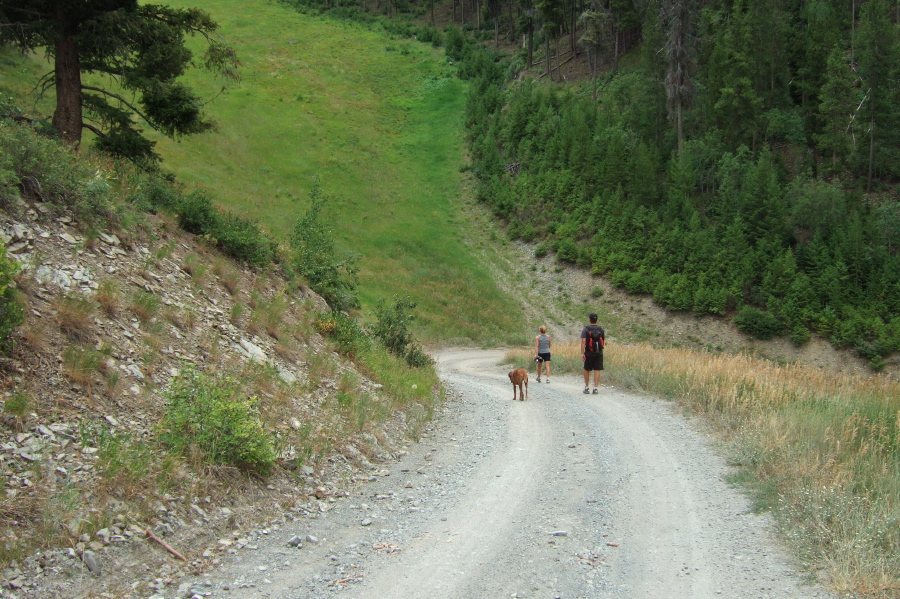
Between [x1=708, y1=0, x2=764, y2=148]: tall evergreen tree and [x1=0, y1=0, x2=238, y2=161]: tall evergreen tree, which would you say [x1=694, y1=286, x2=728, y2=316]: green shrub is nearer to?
[x1=708, y1=0, x2=764, y2=148]: tall evergreen tree

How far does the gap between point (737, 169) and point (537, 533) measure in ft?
137

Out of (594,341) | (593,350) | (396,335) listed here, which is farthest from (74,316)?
(593,350)

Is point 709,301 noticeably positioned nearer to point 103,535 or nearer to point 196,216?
point 196,216

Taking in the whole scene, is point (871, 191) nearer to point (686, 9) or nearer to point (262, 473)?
point (686, 9)

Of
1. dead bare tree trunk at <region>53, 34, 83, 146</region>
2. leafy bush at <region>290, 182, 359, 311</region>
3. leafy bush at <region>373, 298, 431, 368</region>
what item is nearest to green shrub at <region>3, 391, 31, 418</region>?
dead bare tree trunk at <region>53, 34, 83, 146</region>

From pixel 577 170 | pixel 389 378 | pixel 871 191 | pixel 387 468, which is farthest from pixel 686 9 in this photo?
pixel 387 468

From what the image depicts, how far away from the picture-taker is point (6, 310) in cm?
627

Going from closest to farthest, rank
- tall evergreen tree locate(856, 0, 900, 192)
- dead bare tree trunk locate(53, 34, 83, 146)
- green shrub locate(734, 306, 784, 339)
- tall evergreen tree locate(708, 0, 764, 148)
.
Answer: dead bare tree trunk locate(53, 34, 83, 146), green shrub locate(734, 306, 784, 339), tall evergreen tree locate(856, 0, 900, 192), tall evergreen tree locate(708, 0, 764, 148)

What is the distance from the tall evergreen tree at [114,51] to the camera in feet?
40.9

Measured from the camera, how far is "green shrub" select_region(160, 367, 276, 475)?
21.9 ft

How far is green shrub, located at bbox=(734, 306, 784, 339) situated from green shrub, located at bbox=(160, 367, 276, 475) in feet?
118

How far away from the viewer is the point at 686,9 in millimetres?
40938

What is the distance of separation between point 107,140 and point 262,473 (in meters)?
10.5

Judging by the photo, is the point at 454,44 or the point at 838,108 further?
the point at 454,44
